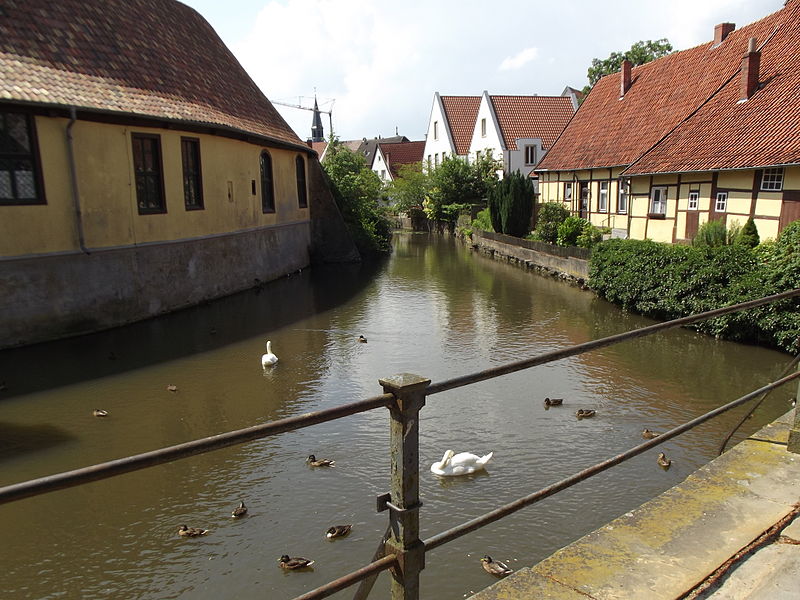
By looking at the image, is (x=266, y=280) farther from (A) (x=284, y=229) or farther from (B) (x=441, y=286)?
(B) (x=441, y=286)

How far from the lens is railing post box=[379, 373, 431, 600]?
2.25 meters

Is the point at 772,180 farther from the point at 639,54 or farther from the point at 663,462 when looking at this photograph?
A: the point at 639,54

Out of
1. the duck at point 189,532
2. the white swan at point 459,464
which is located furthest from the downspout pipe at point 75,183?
the white swan at point 459,464

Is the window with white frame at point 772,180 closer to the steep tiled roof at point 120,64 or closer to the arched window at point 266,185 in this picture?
the steep tiled roof at point 120,64

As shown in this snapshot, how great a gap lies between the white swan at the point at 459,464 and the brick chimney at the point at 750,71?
55.2 feet

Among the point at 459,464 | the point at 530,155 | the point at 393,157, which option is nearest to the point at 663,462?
the point at 459,464

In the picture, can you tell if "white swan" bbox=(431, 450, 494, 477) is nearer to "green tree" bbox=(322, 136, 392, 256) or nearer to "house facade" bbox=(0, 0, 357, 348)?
"house facade" bbox=(0, 0, 357, 348)

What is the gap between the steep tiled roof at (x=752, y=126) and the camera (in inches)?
632

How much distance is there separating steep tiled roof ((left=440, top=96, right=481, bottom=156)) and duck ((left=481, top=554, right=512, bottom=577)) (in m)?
43.2

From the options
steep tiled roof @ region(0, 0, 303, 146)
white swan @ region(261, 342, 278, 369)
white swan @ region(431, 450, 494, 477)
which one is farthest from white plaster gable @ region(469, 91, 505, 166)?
white swan @ region(431, 450, 494, 477)

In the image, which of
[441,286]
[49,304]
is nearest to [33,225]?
[49,304]

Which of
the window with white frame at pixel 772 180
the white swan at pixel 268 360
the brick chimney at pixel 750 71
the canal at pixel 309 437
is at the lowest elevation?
the canal at pixel 309 437

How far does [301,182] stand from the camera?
2631 cm

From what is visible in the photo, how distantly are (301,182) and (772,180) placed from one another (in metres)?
17.3
